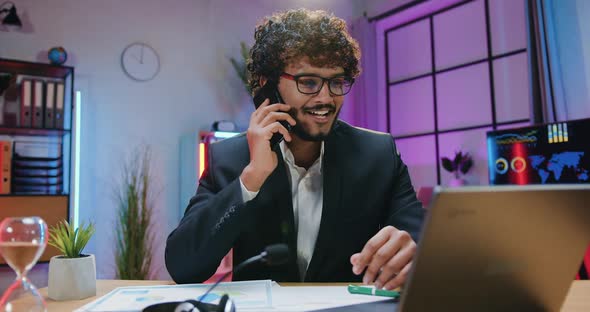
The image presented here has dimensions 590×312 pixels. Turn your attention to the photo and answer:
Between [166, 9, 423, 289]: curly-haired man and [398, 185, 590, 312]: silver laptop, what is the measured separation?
538mm

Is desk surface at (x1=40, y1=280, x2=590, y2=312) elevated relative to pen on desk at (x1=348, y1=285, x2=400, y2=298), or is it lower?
lower

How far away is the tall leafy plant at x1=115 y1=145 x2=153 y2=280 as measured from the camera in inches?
136

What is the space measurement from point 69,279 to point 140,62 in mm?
3216

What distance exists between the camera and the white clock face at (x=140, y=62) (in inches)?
151

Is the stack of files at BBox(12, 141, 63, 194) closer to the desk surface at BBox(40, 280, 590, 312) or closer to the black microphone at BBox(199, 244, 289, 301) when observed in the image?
the desk surface at BBox(40, 280, 590, 312)

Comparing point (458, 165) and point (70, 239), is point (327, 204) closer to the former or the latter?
point (70, 239)

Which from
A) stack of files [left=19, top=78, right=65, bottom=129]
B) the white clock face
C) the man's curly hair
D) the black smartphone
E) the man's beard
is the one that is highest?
the white clock face

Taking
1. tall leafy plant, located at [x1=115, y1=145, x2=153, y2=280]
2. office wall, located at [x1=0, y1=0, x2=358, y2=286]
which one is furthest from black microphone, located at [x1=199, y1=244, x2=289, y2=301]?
office wall, located at [x1=0, y1=0, x2=358, y2=286]

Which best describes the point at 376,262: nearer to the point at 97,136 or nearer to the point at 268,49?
the point at 268,49

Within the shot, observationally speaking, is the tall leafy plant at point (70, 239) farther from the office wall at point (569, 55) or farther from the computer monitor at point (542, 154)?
the office wall at point (569, 55)

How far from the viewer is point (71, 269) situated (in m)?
1.01

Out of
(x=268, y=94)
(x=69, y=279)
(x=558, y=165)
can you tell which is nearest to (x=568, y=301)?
(x=268, y=94)

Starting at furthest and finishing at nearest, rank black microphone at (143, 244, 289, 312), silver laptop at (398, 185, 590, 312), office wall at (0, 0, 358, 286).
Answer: office wall at (0, 0, 358, 286), black microphone at (143, 244, 289, 312), silver laptop at (398, 185, 590, 312)

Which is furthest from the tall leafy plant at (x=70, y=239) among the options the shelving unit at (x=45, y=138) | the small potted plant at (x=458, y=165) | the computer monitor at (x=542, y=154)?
the small potted plant at (x=458, y=165)
